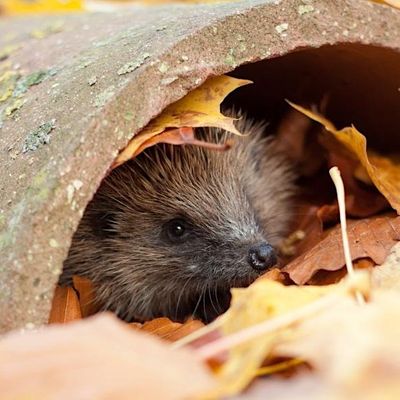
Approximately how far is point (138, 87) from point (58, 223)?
40cm

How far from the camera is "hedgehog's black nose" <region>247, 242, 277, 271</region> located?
245 cm

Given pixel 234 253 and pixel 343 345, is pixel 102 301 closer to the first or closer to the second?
pixel 234 253

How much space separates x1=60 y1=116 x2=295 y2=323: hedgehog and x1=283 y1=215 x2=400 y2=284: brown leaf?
0.65 ft

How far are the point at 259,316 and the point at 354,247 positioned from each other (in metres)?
0.84

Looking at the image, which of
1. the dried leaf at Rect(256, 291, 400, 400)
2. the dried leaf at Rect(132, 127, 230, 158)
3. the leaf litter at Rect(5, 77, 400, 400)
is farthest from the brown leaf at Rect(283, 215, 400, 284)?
the dried leaf at Rect(256, 291, 400, 400)

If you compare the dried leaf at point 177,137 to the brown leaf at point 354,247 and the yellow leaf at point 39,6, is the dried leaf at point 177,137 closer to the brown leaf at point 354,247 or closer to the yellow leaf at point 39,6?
the brown leaf at point 354,247

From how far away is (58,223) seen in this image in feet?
5.97

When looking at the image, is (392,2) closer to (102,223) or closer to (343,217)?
(343,217)

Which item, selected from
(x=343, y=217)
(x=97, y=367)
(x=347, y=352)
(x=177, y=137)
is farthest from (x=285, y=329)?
(x=177, y=137)

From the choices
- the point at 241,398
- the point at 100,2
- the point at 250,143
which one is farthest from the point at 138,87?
the point at 100,2

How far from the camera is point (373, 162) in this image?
285 cm

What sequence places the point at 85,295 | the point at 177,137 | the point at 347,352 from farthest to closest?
the point at 85,295, the point at 177,137, the point at 347,352

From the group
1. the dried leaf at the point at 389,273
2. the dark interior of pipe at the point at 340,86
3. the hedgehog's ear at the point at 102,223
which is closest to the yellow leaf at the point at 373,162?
the dark interior of pipe at the point at 340,86

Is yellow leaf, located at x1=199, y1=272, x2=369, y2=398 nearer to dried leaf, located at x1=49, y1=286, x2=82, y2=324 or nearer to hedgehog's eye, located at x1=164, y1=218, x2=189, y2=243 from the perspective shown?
dried leaf, located at x1=49, y1=286, x2=82, y2=324
